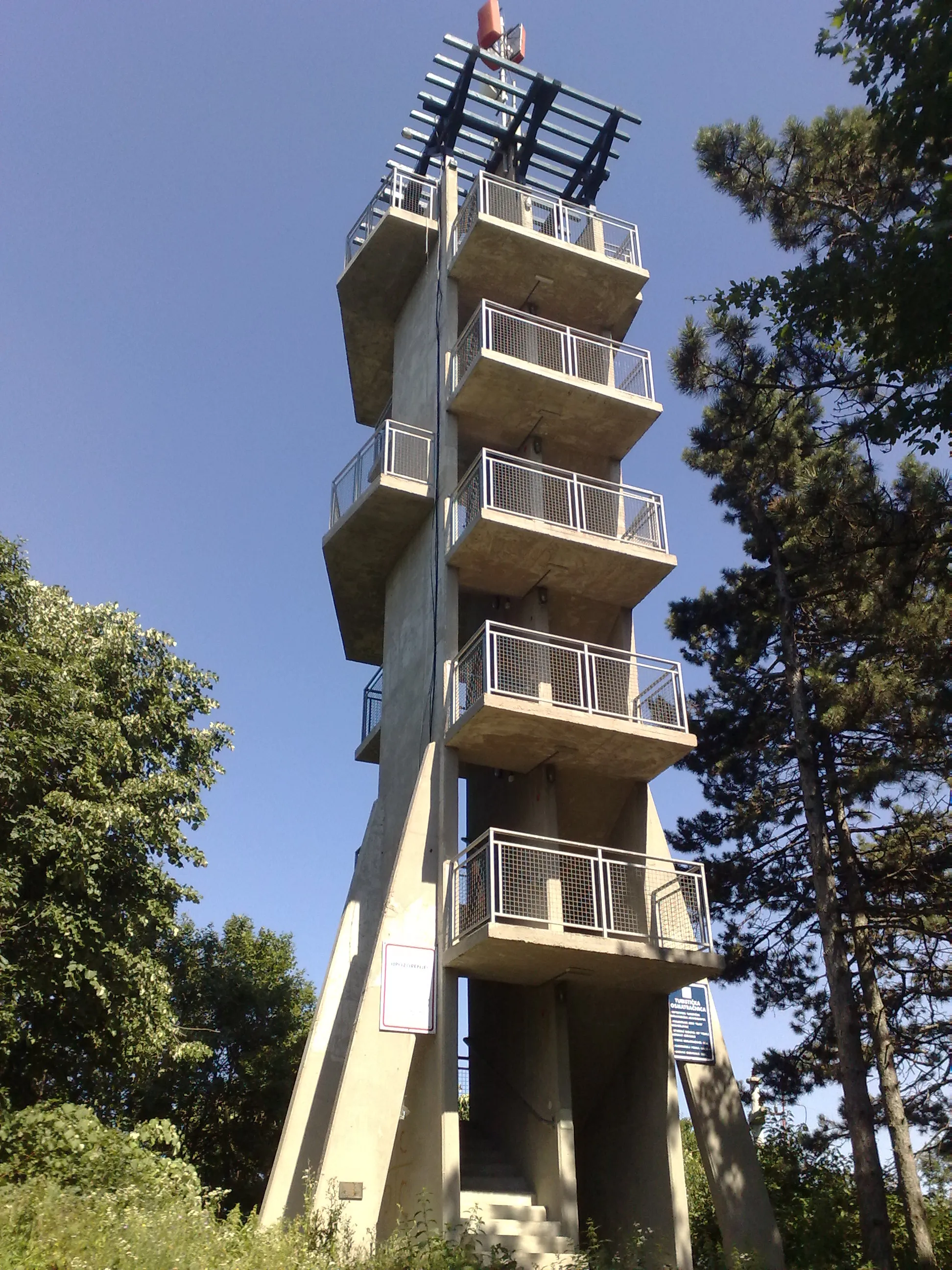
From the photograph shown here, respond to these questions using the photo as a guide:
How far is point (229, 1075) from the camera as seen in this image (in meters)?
24.0

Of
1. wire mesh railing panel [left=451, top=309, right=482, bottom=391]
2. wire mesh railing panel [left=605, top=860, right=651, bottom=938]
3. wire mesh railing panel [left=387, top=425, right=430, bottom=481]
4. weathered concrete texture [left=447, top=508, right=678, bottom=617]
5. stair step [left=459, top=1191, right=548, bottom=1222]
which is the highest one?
wire mesh railing panel [left=451, top=309, right=482, bottom=391]

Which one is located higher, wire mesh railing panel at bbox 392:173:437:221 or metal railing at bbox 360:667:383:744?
wire mesh railing panel at bbox 392:173:437:221

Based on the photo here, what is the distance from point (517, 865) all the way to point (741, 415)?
7.89 metres

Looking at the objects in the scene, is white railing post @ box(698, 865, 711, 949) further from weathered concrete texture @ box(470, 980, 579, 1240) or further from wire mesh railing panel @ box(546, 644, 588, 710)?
wire mesh railing panel @ box(546, 644, 588, 710)

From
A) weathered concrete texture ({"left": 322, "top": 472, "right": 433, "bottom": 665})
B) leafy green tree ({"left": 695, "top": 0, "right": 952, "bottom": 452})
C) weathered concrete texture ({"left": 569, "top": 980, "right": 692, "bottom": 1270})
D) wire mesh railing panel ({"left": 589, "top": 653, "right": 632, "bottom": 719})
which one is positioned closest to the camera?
leafy green tree ({"left": 695, "top": 0, "right": 952, "bottom": 452})

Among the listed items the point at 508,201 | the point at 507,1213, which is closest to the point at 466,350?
the point at 508,201

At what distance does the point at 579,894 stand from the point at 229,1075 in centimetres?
1269

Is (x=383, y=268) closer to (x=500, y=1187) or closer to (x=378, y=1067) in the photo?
(x=378, y=1067)

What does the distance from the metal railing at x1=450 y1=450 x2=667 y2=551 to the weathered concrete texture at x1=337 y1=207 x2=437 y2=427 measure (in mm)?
3221

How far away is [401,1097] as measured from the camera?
538 inches

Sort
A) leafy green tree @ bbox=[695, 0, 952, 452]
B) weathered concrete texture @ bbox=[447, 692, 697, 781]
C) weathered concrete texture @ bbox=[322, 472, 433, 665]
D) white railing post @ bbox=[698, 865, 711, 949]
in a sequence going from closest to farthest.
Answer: leafy green tree @ bbox=[695, 0, 952, 452]
white railing post @ bbox=[698, 865, 711, 949]
weathered concrete texture @ bbox=[447, 692, 697, 781]
weathered concrete texture @ bbox=[322, 472, 433, 665]

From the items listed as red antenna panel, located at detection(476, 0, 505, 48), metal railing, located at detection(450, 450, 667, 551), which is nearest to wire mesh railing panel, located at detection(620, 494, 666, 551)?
metal railing, located at detection(450, 450, 667, 551)

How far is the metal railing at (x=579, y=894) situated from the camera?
47.5 feet

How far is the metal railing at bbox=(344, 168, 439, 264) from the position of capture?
72.9 feet
